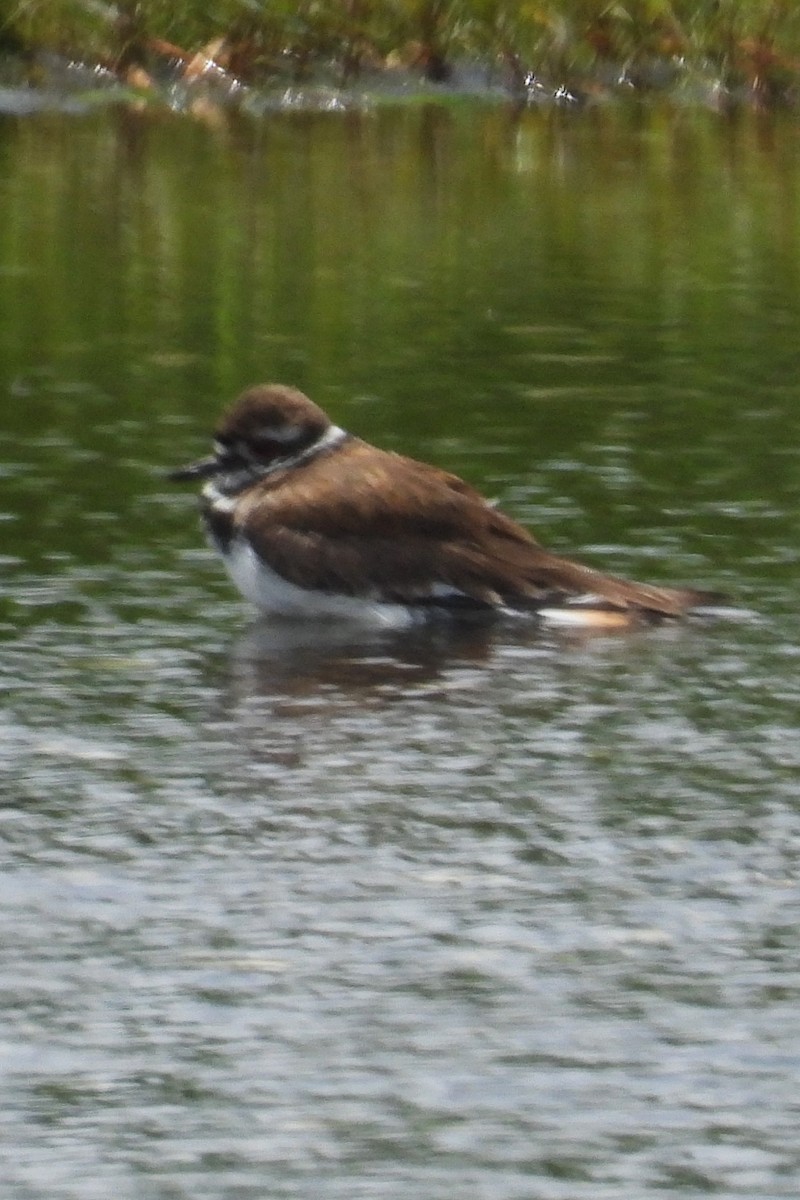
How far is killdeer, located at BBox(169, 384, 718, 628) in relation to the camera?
1005cm

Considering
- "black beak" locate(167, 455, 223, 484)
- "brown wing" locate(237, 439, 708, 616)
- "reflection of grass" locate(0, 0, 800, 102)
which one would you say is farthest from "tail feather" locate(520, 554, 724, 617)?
"reflection of grass" locate(0, 0, 800, 102)

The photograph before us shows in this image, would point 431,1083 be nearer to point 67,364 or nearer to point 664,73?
point 67,364

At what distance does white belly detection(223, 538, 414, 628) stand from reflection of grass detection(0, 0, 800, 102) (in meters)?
19.7

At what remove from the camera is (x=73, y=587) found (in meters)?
10.5

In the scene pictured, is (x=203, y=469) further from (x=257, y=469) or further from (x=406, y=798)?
(x=406, y=798)

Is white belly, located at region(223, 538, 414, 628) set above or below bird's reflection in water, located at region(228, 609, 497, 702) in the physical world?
above

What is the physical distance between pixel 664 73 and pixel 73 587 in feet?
73.1

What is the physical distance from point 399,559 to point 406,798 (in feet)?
7.20

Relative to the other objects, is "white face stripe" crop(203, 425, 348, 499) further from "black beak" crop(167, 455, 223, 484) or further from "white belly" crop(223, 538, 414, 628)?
"white belly" crop(223, 538, 414, 628)

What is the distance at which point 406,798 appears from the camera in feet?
26.2

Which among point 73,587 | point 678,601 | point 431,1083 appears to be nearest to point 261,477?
point 73,587

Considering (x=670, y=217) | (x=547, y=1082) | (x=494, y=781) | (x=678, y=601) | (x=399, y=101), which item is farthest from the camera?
(x=399, y=101)

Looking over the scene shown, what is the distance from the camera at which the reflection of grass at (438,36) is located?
2981 centimetres

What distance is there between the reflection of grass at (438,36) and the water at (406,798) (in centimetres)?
1282
